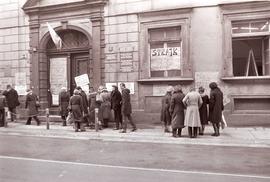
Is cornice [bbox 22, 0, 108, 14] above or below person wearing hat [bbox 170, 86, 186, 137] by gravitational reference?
above

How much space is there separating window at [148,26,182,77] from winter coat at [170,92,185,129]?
10.8 ft

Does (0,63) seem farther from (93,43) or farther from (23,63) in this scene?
(93,43)

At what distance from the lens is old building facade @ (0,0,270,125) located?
625 inches

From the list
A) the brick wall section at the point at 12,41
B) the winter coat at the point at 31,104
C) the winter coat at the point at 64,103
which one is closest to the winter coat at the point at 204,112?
the winter coat at the point at 64,103

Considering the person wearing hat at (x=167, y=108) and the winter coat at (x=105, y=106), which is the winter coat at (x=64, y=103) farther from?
the person wearing hat at (x=167, y=108)

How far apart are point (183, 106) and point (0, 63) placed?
10849 mm

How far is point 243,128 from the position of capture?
15.4 m

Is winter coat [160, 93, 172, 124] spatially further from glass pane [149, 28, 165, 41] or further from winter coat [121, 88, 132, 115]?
glass pane [149, 28, 165, 41]

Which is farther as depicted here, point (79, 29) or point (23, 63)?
point (23, 63)

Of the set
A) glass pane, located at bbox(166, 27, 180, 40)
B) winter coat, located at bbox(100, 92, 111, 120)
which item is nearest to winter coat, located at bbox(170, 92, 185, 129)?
winter coat, located at bbox(100, 92, 111, 120)

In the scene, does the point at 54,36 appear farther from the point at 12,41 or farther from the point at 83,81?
the point at 12,41

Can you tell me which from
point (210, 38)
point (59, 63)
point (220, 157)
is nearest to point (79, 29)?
point (59, 63)

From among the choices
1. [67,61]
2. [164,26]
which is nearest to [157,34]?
[164,26]

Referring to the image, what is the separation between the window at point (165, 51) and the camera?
16844 mm
